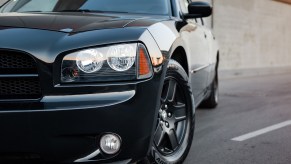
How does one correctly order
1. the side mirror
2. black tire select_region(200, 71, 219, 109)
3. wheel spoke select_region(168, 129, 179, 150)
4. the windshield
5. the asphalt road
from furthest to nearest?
black tire select_region(200, 71, 219, 109) < the side mirror < the asphalt road < the windshield < wheel spoke select_region(168, 129, 179, 150)

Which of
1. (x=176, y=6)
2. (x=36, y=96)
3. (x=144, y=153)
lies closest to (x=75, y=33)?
(x=36, y=96)

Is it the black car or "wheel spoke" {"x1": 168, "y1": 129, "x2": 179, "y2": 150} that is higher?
the black car

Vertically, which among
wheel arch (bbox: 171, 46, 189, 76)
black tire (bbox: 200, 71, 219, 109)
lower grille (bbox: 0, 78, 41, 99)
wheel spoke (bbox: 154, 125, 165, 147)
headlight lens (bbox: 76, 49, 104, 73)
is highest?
headlight lens (bbox: 76, 49, 104, 73)

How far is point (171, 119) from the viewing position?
355 cm

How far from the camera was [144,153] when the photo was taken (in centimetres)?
283

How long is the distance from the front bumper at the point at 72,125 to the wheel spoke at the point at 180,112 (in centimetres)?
88

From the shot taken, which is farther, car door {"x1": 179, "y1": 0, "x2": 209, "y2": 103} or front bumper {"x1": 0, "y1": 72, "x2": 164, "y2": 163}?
car door {"x1": 179, "y1": 0, "x2": 209, "y2": 103}

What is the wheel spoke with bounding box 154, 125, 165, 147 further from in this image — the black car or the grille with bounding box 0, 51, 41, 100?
the grille with bounding box 0, 51, 41, 100

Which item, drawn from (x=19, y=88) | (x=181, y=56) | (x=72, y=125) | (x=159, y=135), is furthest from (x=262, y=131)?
(x=19, y=88)

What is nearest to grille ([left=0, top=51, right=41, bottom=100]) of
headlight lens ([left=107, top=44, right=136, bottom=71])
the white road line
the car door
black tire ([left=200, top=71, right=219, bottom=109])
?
headlight lens ([left=107, top=44, right=136, bottom=71])

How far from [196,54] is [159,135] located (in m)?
1.59

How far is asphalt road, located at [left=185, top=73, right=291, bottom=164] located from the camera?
414 centimetres

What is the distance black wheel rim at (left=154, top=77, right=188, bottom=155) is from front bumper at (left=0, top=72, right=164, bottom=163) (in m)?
0.58

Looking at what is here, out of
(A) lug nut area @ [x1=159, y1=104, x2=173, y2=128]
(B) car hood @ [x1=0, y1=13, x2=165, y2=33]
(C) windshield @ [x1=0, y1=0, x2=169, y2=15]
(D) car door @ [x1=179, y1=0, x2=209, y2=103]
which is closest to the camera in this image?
(B) car hood @ [x1=0, y1=13, x2=165, y2=33]
